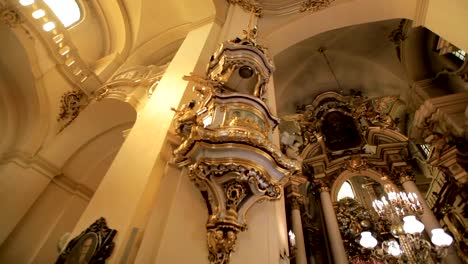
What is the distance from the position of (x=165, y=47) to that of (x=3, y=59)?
338 centimetres

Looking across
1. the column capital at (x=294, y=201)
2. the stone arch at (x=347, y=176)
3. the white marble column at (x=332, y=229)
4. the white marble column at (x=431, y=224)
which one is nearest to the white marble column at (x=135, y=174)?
the column capital at (x=294, y=201)

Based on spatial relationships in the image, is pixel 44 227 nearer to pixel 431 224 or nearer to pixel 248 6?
pixel 248 6

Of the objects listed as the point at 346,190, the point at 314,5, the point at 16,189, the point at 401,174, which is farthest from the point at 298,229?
the point at 16,189

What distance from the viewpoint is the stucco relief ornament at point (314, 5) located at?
565cm

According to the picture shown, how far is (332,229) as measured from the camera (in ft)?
22.1

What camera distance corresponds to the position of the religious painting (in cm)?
218

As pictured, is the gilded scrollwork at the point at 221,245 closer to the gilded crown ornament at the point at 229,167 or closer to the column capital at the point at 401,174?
the gilded crown ornament at the point at 229,167

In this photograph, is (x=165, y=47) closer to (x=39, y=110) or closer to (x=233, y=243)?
(x=39, y=110)

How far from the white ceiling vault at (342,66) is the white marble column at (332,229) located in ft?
11.5

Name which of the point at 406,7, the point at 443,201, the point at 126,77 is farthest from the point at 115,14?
the point at 443,201

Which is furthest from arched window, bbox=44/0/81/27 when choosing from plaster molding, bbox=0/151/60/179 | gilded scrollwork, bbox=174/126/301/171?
gilded scrollwork, bbox=174/126/301/171

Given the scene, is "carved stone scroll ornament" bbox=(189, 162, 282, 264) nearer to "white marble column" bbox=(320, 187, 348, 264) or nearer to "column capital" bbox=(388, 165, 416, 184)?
"white marble column" bbox=(320, 187, 348, 264)

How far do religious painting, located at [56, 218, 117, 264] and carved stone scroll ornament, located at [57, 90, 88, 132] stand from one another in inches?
152

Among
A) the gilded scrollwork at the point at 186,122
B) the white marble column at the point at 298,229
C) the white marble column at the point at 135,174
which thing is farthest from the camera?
the white marble column at the point at 298,229
